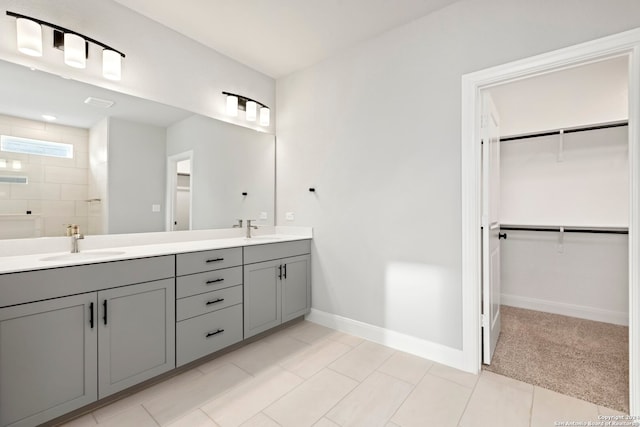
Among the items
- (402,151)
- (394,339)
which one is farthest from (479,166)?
(394,339)

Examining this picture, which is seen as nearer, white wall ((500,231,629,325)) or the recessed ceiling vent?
the recessed ceiling vent

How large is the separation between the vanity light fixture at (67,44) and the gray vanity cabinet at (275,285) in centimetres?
160

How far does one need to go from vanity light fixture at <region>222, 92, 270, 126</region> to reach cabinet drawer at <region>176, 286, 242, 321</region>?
5.57 ft

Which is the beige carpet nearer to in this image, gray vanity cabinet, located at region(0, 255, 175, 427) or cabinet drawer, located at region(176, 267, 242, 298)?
cabinet drawer, located at region(176, 267, 242, 298)

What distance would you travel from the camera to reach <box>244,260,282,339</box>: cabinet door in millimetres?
2399

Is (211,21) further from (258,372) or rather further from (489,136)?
(258,372)

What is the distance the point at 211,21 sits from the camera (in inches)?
89.9

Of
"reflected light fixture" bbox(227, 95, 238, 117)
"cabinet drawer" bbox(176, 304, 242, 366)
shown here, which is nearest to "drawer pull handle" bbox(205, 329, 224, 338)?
"cabinet drawer" bbox(176, 304, 242, 366)

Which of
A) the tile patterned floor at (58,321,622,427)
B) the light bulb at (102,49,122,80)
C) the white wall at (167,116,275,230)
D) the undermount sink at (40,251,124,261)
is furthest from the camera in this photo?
the white wall at (167,116,275,230)

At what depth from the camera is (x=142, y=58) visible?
2.22 meters

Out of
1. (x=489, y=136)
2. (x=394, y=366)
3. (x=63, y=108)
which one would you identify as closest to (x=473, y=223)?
(x=489, y=136)

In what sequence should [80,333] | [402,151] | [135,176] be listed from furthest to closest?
[402,151], [135,176], [80,333]

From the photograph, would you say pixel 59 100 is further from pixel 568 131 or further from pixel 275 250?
pixel 568 131

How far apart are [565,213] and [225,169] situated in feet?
12.0
